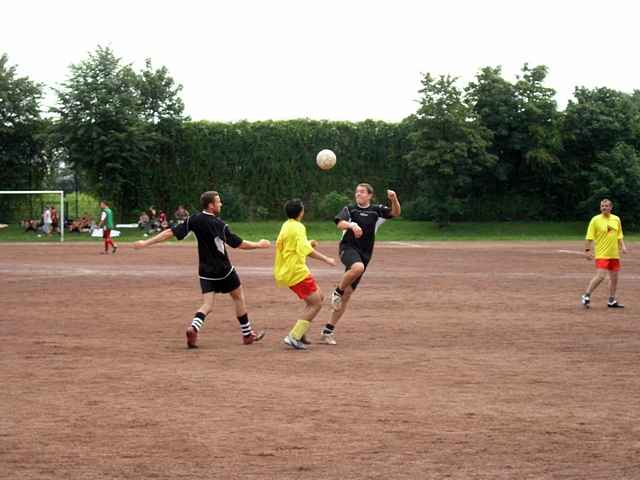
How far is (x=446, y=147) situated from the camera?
5391 centimetres

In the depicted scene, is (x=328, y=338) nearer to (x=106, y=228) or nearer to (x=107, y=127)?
(x=106, y=228)

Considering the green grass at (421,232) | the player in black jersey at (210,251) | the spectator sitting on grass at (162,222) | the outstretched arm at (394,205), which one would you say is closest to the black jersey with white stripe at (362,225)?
the outstretched arm at (394,205)

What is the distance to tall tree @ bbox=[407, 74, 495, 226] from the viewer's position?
53.9 m

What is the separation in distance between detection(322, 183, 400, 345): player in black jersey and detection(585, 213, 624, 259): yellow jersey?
18.9 ft

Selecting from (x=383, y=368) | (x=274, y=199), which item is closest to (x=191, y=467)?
(x=383, y=368)

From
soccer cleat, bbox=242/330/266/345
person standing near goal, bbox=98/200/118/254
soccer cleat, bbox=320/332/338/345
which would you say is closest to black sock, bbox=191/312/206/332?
soccer cleat, bbox=242/330/266/345

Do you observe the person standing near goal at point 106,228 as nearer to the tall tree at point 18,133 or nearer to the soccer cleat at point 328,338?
the tall tree at point 18,133

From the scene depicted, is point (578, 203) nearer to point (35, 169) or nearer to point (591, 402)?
point (35, 169)

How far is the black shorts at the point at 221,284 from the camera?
45.0 feet

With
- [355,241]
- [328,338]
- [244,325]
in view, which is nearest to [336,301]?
[328,338]

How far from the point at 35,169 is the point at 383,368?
49751mm

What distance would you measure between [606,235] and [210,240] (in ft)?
27.8

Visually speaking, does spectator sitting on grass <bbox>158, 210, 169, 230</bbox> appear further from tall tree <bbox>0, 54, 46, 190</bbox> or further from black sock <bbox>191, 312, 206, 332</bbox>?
black sock <bbox>191, 312, 206, 332</bbox>

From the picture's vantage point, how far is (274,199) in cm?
5972
